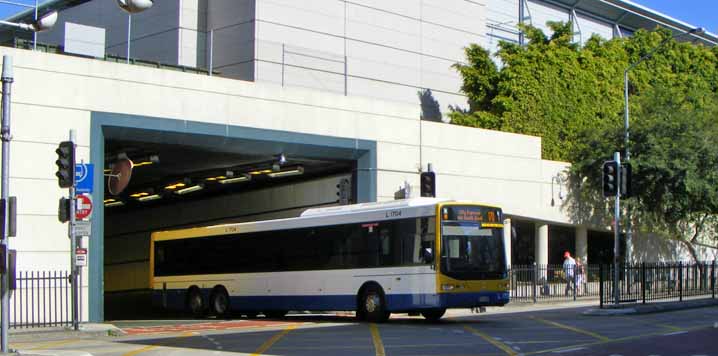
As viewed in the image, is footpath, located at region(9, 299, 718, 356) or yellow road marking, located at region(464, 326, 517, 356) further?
footpath, located at region(9, 299, 718, 356)

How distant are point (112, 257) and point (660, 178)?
31.0 meters

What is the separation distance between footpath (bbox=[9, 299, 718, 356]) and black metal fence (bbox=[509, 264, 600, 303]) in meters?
0.73

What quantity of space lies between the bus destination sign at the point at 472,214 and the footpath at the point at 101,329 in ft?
15.1

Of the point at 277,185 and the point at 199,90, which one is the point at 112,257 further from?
the point at 199,90

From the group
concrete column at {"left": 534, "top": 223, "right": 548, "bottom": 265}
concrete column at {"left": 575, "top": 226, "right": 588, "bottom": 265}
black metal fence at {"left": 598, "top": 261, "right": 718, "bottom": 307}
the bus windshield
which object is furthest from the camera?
concrete column at {"left": 575, "top": 226, "right": 588, "bottom": 265}

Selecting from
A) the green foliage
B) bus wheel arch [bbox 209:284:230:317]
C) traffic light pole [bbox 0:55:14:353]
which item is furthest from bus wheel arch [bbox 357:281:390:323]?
the green foliage

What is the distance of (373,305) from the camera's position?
1007 inches

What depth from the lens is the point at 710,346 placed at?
56.8ft

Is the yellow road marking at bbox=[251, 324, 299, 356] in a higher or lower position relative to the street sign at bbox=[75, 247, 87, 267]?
lower

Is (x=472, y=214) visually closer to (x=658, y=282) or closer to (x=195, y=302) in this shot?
(x=658, y=282)

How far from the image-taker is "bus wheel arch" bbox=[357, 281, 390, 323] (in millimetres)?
25297

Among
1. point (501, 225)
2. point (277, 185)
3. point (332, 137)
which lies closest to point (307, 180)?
point (277, 185)

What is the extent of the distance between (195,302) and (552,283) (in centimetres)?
1392

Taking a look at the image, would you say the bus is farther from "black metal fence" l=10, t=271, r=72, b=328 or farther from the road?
"black metal fence" l=10, t=271, r=72, b=328
